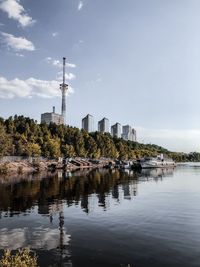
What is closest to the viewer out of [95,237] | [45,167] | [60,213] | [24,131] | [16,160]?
[95,237]

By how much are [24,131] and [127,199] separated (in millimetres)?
132442

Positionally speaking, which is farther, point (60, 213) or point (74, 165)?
point (74, 165)

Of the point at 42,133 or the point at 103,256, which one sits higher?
the point at 42,133

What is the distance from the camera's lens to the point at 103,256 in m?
25.8

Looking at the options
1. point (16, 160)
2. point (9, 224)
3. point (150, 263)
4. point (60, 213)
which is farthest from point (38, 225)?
point (16, 160)

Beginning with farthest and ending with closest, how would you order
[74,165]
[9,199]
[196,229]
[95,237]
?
1. [74,165]
2. [9,199]
3. [196,229]
4. [95,237]

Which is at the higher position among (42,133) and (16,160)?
(42,133)

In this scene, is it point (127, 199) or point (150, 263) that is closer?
point (150, 263)

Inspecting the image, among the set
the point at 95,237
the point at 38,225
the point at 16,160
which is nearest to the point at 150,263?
the point at 95,237

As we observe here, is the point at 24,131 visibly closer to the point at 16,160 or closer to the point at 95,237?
the point at 16,160

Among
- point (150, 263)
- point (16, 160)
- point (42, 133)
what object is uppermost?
point (42, 133)

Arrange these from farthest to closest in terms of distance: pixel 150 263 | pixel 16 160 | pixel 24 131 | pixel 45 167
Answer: pixel 24 131 → pixel 45 167 → pixel 16 160 → pixel 150 263

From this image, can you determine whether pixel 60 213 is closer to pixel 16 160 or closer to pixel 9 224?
pixel 9 224

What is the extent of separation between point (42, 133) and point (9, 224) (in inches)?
6126
